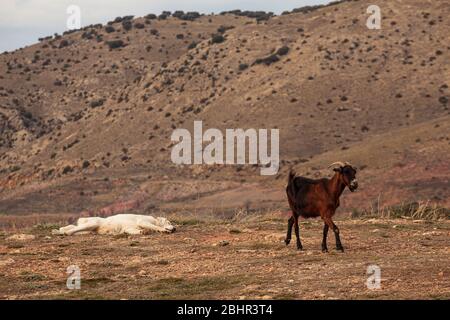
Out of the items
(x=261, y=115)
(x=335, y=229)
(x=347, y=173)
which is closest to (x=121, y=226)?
(x=335, y=229)

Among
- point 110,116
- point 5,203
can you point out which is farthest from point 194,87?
point 5,203

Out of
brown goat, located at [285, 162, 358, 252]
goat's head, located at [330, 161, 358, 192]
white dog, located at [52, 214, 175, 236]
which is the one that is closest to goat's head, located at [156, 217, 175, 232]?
white dog, located at [52, 214, 175, 236]

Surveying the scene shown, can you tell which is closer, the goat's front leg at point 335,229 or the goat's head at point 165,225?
the goat's front leg at point 335,229

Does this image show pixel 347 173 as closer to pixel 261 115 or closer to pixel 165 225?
pixel 165 225

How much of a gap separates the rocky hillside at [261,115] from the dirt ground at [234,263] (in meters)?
32.2

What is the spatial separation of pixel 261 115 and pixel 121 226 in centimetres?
5772

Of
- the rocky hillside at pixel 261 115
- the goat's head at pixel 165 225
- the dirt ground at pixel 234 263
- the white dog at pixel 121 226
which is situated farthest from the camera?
the rocky hillside at pixel 261 115

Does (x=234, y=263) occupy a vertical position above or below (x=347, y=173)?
below

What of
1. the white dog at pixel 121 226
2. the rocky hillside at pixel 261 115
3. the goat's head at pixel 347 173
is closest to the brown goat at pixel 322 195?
the goat's head at pixel 347 173

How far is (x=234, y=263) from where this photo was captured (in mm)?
15844

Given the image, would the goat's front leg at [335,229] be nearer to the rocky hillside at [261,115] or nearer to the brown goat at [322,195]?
the brown goat at [322,195]

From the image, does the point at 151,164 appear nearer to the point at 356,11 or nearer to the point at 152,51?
the point at 356,11

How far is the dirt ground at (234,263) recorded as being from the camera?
42.3ft
